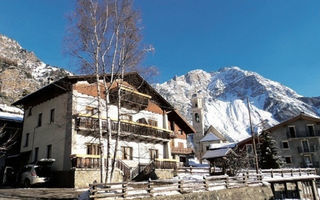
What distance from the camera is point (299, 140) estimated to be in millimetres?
47719

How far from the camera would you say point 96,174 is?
823 inches

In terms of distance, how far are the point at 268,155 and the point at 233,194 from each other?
22349 millimetres

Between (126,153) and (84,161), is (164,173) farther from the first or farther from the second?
(84,161)

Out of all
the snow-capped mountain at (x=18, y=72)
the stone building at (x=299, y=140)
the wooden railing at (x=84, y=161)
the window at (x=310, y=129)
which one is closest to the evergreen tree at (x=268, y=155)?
the stone building at (x=299, y=140)

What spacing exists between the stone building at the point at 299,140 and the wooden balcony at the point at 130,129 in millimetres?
27866

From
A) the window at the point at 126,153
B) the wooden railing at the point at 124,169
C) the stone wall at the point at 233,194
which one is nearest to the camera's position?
the stone wall at the point at 233,194

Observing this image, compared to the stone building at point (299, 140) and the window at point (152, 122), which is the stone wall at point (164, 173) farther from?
the stone building at point (299, 140)

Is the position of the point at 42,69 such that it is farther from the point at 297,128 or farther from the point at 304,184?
the point at 304,184

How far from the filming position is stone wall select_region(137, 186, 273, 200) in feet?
51.0

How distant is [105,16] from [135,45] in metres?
2.82

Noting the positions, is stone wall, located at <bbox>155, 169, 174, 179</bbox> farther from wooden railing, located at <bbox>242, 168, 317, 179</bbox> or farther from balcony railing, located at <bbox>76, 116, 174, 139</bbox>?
wooden railing, located at <bbox>242, 168, 317, 179</bbox>

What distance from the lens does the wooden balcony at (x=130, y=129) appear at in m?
23.1

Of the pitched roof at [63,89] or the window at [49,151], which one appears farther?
the window at [49,151]

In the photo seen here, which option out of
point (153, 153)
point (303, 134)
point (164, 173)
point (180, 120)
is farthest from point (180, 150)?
point (303, 134)
